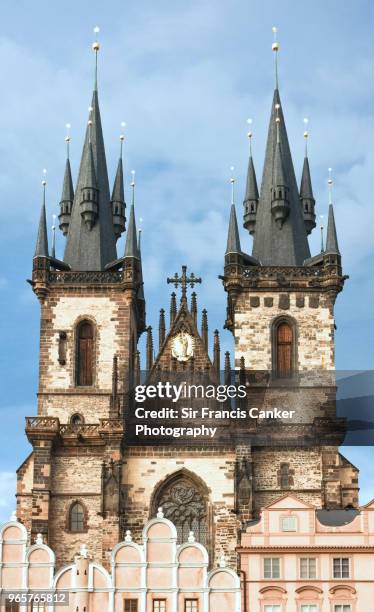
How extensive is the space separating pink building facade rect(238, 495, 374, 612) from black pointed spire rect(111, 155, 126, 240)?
77.7ft

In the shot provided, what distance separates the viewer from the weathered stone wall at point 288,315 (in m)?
64.6

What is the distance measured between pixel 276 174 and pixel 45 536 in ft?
64.8

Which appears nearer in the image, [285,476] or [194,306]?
[285,476]

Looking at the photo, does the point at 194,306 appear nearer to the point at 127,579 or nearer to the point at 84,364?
the point at 84,364

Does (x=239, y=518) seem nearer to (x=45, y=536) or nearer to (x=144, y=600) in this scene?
(x=45, y=536)

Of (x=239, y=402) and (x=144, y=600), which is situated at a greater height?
(x=239, y=402)

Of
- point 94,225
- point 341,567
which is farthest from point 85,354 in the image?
point 341,567

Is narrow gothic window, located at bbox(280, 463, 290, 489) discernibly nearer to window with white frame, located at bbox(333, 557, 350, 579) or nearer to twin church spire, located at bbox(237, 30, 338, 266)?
twin church spire, located at bbox(237, 30, 338, 266)

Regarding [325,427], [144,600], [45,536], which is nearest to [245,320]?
[325,427]

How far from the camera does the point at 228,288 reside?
215ft

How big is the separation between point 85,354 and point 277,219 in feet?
35.0

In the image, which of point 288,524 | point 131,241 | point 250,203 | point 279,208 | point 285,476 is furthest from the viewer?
point 250,203

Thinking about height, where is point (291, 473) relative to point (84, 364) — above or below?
below

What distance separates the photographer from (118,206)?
70.4 meters
